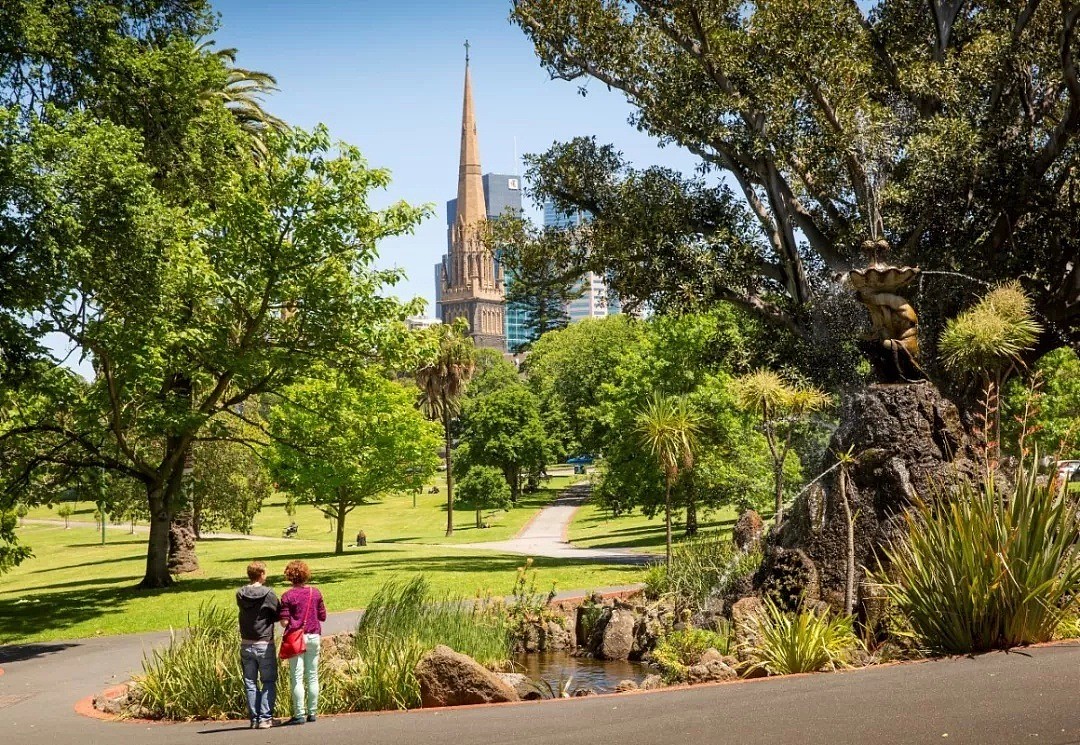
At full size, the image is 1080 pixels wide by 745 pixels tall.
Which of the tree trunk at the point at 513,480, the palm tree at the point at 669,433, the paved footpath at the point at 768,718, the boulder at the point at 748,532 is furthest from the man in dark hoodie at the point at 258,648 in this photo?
the tree trunk at the point at 513,480

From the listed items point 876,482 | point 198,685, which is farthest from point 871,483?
point 198,685

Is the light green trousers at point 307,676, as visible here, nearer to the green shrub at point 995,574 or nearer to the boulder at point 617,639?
the green shrub at point 995,574

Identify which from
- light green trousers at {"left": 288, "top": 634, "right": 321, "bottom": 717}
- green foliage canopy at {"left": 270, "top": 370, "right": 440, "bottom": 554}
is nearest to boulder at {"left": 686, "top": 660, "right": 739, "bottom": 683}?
light green trousers at {"left": 288, "top": 634, "right": 321, "bottom": 717}

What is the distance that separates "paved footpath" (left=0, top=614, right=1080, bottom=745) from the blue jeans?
0.97ft

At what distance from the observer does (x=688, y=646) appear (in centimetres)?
1270

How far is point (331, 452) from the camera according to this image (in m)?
28.6

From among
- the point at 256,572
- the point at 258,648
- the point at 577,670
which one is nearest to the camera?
the point at 258,648

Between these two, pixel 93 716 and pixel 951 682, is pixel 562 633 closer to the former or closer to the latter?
pixel 93 716

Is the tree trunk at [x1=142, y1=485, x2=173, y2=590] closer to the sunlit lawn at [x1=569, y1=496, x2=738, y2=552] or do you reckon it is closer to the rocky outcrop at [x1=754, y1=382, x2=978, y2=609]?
the sunlit lawn at [x1=569, y1=496, x2=738, y2=552]

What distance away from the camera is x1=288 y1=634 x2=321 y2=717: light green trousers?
34.7ft

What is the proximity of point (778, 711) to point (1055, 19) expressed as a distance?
77.0ft

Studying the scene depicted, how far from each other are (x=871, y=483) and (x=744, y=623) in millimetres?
2464

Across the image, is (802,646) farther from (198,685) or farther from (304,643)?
(198,685)

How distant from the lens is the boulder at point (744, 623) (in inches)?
464
